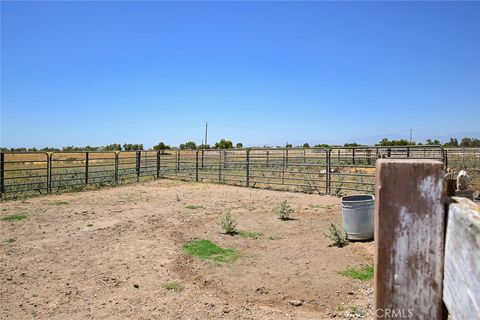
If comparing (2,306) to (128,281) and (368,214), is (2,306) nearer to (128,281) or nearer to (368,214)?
(128,281)

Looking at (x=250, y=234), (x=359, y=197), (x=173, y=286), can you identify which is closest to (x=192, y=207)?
(x=250, y=234)

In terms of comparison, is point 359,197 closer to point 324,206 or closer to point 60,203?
point 324,206

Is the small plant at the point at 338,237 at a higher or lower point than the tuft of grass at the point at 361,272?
higher

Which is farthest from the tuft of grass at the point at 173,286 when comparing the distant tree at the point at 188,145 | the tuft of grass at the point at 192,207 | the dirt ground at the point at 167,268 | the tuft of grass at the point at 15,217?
the distant tree at the point at 188,145

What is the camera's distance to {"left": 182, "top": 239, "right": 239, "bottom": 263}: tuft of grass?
240 inches

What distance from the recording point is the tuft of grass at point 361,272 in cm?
515

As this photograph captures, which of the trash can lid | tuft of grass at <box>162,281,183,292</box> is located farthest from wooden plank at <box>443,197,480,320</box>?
the trash can lid

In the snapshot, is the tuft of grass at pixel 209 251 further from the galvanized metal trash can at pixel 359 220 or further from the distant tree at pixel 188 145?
the distant tree at pixel 188 145

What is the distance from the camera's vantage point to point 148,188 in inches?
630

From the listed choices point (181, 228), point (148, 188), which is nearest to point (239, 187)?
point (148, 188)

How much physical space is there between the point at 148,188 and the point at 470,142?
56138 millimetres

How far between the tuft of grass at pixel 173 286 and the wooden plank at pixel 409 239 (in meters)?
4.05

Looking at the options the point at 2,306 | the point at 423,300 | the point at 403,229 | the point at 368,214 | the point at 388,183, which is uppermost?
the point at 388,183

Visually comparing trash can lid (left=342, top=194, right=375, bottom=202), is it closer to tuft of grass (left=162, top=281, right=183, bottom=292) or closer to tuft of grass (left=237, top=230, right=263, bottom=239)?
tuft of grass (left=237, top=230, right=263, bottom=239)
